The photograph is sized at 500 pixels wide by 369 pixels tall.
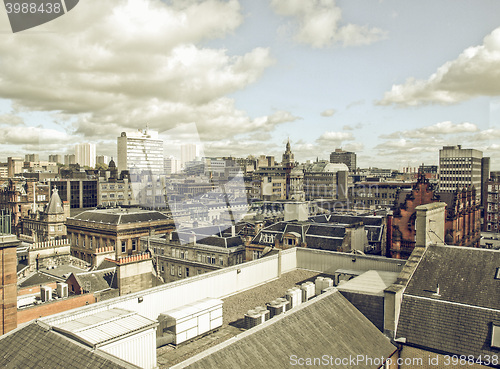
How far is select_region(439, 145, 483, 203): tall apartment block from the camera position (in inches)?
4938

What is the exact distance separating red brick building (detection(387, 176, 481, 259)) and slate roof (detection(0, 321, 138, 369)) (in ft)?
96.7

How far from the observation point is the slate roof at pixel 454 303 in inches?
688

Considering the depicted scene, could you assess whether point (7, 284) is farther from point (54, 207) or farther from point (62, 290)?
point (54, 207)

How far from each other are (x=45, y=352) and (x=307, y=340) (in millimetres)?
10509

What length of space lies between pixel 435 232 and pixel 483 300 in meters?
6.97

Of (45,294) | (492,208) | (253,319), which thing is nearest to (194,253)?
(45,294)

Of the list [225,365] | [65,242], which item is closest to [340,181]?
[65,242]

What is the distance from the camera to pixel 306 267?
108ft

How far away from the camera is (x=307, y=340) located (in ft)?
52.9

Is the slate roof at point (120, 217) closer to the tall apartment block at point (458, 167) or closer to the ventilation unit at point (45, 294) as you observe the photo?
the ventilation unit at point (45, 294)

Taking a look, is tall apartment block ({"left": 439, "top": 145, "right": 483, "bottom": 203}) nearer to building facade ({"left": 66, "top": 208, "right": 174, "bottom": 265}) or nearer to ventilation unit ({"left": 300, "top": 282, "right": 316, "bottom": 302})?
building facade ({"left": 66, "top": 208, "right": 174, "bottom": 265})

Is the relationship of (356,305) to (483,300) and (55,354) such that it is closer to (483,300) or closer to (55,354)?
(483,300)

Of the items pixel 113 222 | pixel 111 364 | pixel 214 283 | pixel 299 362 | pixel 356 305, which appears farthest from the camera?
pixel 113 222

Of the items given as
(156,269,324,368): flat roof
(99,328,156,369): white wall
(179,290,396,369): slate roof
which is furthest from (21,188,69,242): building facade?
(179,290,396,369): slate roof
